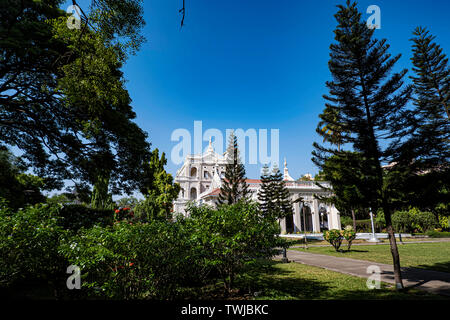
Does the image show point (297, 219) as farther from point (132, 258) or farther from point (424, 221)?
point (132, 258)

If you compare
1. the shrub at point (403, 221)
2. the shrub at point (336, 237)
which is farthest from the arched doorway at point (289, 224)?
the shrub at point (336, 237)

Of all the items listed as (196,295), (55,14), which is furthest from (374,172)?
(55,14)

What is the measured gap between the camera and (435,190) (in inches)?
251

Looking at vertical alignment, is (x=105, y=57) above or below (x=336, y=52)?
below

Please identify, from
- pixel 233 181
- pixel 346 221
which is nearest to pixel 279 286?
pixel 233 181

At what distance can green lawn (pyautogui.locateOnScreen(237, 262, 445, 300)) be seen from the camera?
5.16m

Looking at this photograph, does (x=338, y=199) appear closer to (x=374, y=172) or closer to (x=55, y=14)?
(x=374, y=172)

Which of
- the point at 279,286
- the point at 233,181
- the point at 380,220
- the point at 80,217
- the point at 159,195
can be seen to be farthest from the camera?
the point at 380,220

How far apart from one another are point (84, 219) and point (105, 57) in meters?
9.18

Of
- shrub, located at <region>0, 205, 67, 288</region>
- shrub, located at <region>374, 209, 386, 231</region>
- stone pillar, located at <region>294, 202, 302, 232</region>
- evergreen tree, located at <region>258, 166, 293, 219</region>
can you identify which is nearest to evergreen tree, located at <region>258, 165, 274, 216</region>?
evergreen tree, located at <region>258, 166, 293, 219</region>

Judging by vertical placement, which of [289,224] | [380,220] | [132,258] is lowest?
[289,224]

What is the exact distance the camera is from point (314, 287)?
19.9 feet

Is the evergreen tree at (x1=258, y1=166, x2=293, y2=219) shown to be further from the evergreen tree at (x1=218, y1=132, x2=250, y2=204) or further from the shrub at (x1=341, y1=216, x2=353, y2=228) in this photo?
the shrub at (x1=341, y1=216, x2=353, y2=228)

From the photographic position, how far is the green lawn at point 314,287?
516 cm
